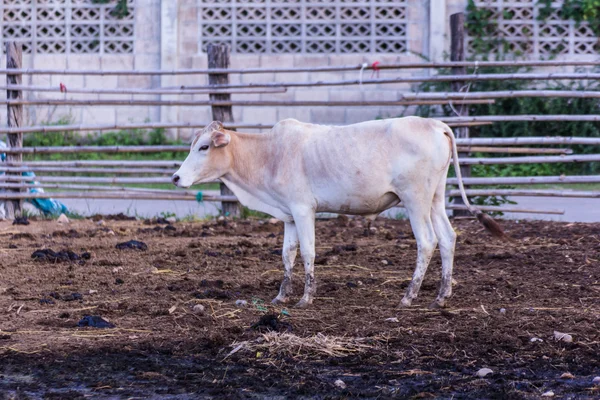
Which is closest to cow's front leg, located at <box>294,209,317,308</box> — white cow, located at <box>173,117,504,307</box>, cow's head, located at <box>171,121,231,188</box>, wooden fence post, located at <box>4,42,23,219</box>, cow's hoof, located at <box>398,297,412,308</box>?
white cow, located at <box>173,117,504,307</box>

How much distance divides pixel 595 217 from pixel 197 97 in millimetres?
6702

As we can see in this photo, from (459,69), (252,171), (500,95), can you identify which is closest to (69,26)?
(459,69)

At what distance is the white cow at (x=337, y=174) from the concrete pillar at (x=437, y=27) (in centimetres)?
815

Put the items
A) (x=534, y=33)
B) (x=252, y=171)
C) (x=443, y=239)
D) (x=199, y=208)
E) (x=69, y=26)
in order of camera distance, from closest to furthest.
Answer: (x=443, y=239) → (x=252, y=171) → (x=199, y=208) → (x=534, y=33) → (x=69, y=26)

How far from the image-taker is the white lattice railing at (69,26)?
14195 millimetres

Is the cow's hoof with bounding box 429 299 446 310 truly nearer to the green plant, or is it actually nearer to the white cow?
the white cow

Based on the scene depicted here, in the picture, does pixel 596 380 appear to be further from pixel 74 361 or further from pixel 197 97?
pixel 197 97

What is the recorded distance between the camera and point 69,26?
14281 millimetres

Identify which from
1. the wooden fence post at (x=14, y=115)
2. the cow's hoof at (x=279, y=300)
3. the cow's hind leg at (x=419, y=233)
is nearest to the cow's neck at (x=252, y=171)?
the cow's hoof at (x=279, y=300)

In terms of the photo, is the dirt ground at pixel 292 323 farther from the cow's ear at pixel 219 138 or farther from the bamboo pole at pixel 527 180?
the bamboo pole at pixel 527 180

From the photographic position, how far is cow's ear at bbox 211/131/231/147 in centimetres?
582

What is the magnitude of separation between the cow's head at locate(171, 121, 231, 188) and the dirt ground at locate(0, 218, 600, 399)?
702mm

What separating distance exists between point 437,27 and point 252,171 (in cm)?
839

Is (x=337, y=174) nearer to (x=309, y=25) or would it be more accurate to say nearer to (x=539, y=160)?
(x=539, y=160)
